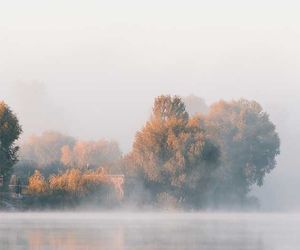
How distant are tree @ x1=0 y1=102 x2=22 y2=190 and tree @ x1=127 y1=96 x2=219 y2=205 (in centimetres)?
1293

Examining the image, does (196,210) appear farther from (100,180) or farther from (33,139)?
(33,139)

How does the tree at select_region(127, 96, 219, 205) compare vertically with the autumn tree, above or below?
above

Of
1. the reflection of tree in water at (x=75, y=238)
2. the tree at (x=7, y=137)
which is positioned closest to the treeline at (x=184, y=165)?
the tree at (x=7, y=137)

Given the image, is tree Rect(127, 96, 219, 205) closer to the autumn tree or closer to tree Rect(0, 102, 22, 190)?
the autumn tree

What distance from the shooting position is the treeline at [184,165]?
99.2 m

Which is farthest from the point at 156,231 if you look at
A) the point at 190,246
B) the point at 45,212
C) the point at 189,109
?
the point at 189,109

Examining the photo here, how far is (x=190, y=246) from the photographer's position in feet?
138

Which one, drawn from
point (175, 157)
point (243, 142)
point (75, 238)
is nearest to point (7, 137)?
point (175, 157)

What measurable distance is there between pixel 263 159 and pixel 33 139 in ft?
175

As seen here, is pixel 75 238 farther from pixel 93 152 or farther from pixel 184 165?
pixel 93 152

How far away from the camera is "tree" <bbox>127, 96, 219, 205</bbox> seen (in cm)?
10100

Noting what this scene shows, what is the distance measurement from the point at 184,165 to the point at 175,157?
1691 millimetres

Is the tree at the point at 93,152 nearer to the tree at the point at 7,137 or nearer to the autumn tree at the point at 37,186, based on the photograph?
the tree at the point at 7,137

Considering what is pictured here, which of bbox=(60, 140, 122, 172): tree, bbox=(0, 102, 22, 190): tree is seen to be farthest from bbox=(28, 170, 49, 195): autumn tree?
bbox=(60, 140, 122, 172): tree
